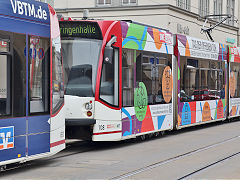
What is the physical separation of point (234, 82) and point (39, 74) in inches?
562

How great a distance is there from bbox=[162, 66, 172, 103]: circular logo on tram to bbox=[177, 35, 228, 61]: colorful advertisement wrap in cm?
108

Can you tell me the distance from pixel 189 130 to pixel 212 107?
1435 millimetres

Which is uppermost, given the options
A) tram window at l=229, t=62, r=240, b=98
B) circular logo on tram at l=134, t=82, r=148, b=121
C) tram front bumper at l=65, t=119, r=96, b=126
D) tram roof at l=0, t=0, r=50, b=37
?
tram roof at l=0, t=0, r=50, b=37

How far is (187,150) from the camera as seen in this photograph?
1307 cm

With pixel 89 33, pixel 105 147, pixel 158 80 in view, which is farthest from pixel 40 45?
pixel 158 80

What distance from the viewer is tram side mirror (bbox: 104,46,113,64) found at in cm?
1288

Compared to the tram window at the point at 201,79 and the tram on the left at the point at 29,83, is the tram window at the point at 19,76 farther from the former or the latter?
the tram window at the point at 201,79

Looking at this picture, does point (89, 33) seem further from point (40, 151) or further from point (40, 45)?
point (40, 151)

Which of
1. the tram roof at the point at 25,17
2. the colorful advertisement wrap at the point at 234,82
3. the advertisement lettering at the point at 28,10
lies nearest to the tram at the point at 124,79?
the tram roof at the point at 25,17

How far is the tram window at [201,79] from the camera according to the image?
1750 cm

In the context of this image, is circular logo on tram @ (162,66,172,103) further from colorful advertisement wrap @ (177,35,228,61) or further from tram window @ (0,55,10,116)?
tram window @ (0,55,10,116)

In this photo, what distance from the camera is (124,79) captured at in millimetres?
13555

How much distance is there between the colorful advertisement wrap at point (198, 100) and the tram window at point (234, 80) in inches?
40.9

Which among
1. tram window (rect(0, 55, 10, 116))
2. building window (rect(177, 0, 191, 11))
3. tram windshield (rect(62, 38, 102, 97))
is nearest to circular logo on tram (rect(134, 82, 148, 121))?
tram windshield (rect(62, 38, 102, 97))
